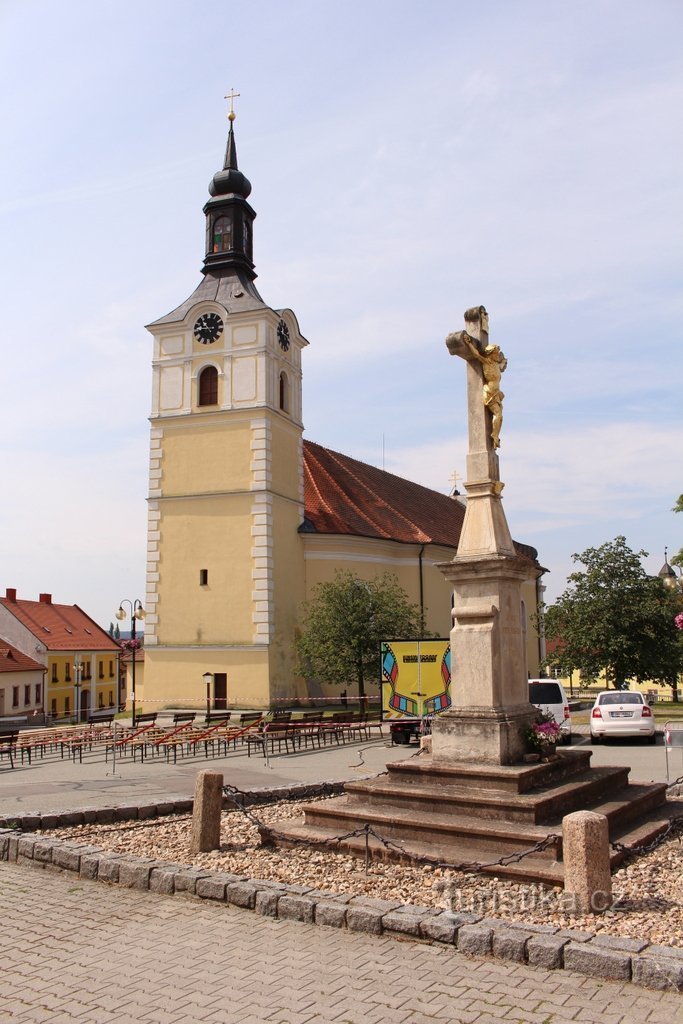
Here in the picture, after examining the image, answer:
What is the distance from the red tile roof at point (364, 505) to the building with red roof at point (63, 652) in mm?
20504

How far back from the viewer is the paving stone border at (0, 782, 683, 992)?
201 inches

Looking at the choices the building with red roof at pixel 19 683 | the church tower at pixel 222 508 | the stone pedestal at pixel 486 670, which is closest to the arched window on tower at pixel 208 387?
the church tower at pixel 222 508

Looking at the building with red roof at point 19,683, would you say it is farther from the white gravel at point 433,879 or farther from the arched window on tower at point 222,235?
the white gravel at point 433,879

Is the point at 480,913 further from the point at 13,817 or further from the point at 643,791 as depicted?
the point at 13,817

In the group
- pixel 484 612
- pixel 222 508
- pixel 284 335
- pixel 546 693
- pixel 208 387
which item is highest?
pixel 284 335

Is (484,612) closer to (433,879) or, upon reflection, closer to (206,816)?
(433,879)

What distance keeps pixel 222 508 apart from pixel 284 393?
17.5 ft

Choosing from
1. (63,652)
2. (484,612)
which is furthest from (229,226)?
(63,652)

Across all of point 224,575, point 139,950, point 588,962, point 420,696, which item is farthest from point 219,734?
point 588,962

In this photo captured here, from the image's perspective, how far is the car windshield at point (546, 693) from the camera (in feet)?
62.4

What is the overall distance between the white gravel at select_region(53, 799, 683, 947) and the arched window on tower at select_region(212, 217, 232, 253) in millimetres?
26970

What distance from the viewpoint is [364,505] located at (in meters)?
37.4

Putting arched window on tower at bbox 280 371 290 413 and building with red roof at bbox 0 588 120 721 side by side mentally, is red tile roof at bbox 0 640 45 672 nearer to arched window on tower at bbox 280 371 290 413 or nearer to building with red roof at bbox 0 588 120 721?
building with red roof at bbox 0 588 120 721

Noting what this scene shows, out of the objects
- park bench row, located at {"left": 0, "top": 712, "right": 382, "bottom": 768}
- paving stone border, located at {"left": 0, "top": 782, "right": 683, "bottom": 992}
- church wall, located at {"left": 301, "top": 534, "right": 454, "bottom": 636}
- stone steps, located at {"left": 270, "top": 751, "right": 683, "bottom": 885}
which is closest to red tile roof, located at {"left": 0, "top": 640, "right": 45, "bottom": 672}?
church wall, located at {"left": 301, "top": 534, "right": 454, "bottom": 636}
